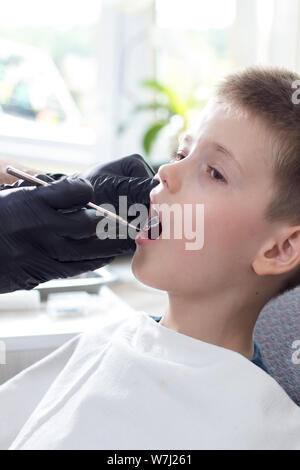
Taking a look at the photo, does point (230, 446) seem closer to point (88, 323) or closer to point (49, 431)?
point (49, 431)

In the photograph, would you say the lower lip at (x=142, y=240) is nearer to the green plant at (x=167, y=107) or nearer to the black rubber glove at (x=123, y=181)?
the black rubber glove at (x=123, y=181)

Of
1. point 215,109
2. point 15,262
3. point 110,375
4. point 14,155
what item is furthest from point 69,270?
point 14,155

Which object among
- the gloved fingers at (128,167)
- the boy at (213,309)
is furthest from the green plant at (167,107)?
the boy at (213,309)

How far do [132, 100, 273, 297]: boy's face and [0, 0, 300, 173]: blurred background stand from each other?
166 centimetres

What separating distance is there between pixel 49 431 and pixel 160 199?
0.42 meters

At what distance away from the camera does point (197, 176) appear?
3.64 feet

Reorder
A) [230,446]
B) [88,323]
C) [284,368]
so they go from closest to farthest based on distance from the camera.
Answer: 1. [230,446]
2. [284,368]
3. [88,323]

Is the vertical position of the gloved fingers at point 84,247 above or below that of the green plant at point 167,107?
above

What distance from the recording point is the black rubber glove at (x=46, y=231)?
109 centimetres

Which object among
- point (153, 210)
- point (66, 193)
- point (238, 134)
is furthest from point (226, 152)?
point (66, 193)

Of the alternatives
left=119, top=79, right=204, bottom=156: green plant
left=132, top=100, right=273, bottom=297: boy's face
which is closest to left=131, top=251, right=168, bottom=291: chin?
left=132, top=100, right=273, bottom=297: boy's face

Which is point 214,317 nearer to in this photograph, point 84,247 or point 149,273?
point 149,273

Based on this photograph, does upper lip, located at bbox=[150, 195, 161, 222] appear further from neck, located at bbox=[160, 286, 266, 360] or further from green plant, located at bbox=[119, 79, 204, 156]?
green plant, located at bbox=[119, 79, 204, 156]

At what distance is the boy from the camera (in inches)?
40.4
